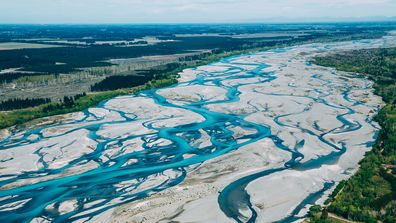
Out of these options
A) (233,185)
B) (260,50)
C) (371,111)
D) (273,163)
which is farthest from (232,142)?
(260,50)

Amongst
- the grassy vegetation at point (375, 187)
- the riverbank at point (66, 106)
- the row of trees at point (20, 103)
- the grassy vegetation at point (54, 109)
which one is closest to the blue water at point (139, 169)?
the grassy vegetation at point (375, 187)

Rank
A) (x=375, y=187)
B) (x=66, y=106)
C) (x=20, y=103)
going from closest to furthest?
(x=375, y=187)
(x=66, y=106)
(x=20, y=103)

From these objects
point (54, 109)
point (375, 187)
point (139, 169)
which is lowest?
point (139, 169)

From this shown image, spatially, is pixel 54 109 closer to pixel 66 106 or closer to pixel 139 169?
pixel 66 106

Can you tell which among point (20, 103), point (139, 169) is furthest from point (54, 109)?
point (139, 169)

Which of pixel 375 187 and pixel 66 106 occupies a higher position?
pixel 66 106

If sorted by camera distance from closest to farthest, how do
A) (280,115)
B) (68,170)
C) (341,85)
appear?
(68,170) → (280,115) → (341,85)

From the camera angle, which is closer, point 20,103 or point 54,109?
point 54,109

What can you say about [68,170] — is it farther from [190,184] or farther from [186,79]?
[186,79]

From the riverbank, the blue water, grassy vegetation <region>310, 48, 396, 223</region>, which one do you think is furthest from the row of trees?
grassy vegetation <region>310, 48, 396, 223</region>
